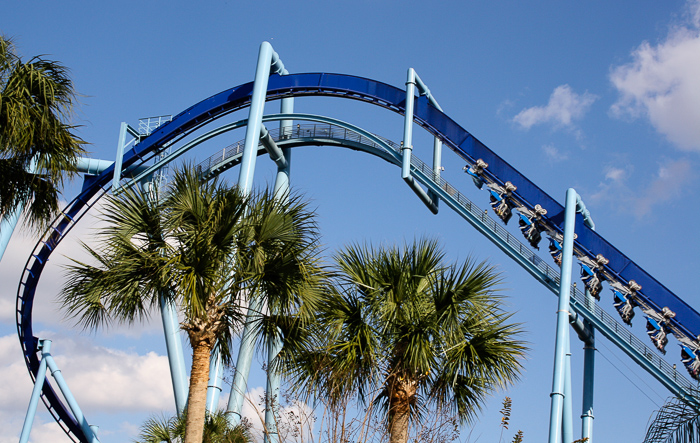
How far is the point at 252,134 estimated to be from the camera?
684 inches

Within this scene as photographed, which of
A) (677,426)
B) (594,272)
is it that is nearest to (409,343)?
(677,426)

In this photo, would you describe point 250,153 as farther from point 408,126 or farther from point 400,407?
point 400,407

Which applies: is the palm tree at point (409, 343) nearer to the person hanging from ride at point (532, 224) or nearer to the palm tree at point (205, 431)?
the palm tree at point (205, 431)

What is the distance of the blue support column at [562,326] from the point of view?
13164mm

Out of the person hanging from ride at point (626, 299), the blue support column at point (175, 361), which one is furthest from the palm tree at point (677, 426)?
the blue support column at point (175, 361)

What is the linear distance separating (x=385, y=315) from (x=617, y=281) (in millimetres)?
7811

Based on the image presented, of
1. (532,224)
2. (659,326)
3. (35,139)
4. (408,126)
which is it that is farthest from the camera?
(408,126)

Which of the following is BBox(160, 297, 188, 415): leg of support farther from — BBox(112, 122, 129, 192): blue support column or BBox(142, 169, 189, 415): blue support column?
BBox(112, 122, 129, 192): blue support column

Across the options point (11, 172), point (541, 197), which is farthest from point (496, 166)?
point (11, 172)

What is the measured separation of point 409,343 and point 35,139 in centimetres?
519

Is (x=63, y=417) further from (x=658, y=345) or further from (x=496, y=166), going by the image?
(x=658, y=345)

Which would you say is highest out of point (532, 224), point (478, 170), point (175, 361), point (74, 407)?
point (478, 170)

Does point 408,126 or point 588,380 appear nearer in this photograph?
point 588,380

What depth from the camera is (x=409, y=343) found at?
34.0ft
